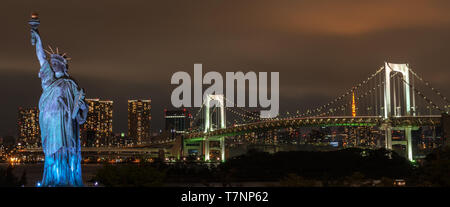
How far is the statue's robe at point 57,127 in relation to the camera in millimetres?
22312

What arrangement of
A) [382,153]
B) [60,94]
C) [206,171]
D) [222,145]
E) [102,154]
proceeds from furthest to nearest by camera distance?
[102,154] → [222,145] → [382,153] → [206,171] → [60,94]

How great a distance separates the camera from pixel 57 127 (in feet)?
73.2

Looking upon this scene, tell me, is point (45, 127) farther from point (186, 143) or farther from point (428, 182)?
point (186, 143)

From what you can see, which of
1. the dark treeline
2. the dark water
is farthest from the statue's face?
the dark treeline

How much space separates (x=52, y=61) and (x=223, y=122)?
61.8 meters

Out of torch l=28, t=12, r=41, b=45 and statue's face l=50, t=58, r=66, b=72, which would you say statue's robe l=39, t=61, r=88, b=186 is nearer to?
statue's face l=50, t=58, r=66, b=72

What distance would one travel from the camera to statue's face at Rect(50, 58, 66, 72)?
74.6 feet

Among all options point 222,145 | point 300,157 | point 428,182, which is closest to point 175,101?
point 428,182

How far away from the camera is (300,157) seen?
198 feet

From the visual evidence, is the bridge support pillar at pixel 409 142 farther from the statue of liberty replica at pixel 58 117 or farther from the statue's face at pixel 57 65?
the statue's face at pixel 57 65

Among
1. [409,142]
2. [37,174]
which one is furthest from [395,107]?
[37,174]

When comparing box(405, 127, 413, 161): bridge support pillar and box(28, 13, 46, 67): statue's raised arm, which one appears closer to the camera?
box(28, 13, 46, 67): statue's raised arm

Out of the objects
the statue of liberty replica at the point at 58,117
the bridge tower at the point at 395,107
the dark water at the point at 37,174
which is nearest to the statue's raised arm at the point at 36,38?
the statue of liberty replica at the point at 58,117

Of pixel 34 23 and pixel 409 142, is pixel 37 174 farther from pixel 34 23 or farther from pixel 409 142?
pixel 34 23
